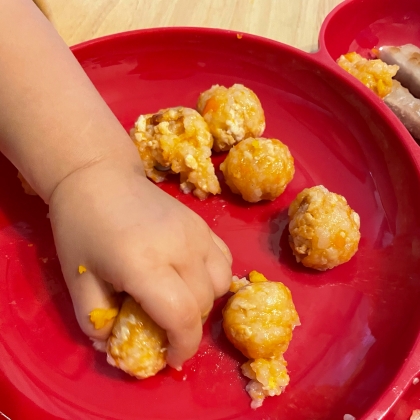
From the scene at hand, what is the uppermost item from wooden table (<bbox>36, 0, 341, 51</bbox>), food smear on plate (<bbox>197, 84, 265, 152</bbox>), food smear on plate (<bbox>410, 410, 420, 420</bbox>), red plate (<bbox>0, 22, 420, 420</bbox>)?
wooden table (<bbox>36, 0, 341, 51</bbox>)

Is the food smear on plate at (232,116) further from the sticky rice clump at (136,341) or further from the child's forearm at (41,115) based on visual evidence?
the sticky rice clump at (136,341)

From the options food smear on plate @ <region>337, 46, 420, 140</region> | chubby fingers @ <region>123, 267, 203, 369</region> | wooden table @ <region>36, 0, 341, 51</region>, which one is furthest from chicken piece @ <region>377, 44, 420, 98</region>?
chubby fingers @ <region>123, 267, 203, 369</region>

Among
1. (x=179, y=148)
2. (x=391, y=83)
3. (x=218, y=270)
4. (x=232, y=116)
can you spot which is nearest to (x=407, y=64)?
(x=391, y=83)

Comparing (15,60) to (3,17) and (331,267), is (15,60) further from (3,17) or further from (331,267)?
(331,267)

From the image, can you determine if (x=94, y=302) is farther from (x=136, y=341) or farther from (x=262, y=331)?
(x=262, y=331)

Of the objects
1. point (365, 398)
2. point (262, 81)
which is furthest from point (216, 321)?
point (262, 81)

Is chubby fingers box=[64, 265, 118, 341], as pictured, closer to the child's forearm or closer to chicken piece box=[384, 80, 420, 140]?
the child's forearm

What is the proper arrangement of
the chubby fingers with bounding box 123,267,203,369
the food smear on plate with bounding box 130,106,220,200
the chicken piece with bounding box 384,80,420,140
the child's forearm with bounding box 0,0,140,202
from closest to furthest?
1. the chubby fingers with bounding box 123,267,203,369
2. the child's forearm with bounding box 0,0,140,202
3. the food smear on plate with bounding box 130,106,220,200
4. the chicken piece with bounding box 384,80,420,140
